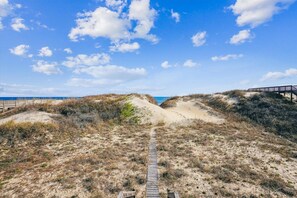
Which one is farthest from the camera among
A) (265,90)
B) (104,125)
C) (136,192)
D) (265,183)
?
(265,90)

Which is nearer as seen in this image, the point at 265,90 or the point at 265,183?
the point at 265,183

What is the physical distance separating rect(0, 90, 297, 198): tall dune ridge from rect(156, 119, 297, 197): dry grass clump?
7cm

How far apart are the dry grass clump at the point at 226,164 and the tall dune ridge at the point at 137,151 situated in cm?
7

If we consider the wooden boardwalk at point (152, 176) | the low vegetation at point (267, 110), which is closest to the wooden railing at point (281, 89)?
Answer: the low vegetation at point (267, 110)

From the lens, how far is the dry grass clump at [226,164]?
15859mm

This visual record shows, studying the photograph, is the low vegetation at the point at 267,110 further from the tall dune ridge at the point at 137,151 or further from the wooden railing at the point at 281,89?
the wooden railing at the point at 281,89

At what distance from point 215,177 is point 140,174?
590 cm

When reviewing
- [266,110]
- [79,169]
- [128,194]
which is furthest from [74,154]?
[266,110]

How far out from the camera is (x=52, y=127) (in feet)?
100

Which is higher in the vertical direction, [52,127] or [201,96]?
[201,96]

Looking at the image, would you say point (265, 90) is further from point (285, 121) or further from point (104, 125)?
point (104, 125)

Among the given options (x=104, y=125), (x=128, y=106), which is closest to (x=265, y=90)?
(x=128, y=106)

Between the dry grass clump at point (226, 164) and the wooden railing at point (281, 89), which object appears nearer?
the dry grass clump at point (226, 164)

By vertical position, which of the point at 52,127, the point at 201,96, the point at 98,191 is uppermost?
the point at 201,96
